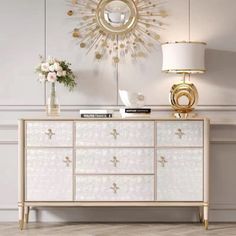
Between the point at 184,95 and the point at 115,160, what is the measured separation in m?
0.75

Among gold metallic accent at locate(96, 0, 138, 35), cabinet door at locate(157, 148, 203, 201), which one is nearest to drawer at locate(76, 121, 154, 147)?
cabinet door at locate(157, 148, 203, 201)

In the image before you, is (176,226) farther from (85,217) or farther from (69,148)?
(69,148)

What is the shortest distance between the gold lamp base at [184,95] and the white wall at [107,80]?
137mm

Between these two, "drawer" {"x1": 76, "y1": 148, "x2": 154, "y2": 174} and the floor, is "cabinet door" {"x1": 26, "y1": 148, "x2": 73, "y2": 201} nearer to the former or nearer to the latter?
→ "drawer" {"x1": 76, "y1": 148, "x2": 154, "y2": 174}

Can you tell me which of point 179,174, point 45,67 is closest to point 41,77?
point 45,67

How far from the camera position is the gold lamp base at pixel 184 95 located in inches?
176

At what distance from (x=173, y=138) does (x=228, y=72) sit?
778 mm

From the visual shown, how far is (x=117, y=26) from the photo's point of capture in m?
4.61

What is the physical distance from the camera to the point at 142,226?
4457mm

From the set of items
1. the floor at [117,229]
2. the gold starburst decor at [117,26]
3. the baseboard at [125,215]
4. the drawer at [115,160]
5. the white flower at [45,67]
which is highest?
the gold starburst decor at [117,26]

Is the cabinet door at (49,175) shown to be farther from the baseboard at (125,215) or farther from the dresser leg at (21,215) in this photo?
the baseboard at (125,215)

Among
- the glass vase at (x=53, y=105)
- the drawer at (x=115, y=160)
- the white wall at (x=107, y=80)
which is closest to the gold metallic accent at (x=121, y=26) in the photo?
the white wall at (x=107, y=80)

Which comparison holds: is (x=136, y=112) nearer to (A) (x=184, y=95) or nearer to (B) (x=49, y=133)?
(A) (x=184, y=95)

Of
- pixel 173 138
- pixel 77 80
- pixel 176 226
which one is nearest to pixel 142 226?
pixel 176 226
